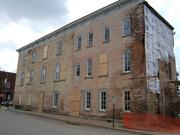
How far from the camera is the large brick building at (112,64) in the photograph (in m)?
19.6

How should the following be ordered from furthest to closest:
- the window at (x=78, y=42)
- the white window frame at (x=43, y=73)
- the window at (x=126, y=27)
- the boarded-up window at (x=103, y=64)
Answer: the white window frame at (x=43, y=73) → the window at (x=78, y=42) → the boarded-up window at (x=103, y=64) → the window at (x=126, y=27)

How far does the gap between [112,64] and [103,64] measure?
1197 mm

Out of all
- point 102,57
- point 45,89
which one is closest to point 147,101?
point 102,57

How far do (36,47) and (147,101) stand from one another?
883 inches

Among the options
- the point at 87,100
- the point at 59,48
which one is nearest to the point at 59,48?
the point at 59,48

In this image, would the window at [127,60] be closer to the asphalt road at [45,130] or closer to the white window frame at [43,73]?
the asphalt road at [45,130]

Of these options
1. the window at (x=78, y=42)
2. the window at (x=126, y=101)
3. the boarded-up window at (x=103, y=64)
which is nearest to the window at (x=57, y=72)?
the window at (x=78, y=42)

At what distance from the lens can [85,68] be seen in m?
24.6

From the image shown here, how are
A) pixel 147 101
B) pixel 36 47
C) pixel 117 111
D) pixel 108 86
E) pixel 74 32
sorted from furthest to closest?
1. pixel 36 47
2. pixel 74 32
3. pixel 108 86
4. pixel 117 111
5. pixel 147 101

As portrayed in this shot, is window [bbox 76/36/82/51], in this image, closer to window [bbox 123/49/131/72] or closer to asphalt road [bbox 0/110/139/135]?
window [bbox 123/49/131/72]

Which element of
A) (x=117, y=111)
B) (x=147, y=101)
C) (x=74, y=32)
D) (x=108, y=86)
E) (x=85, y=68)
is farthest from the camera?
(x=74, y=32)

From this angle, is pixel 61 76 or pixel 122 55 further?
pixel 61 76

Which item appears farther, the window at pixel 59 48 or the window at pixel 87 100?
the window at pixel 59 48

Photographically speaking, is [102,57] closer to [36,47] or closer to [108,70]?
[108,70]
